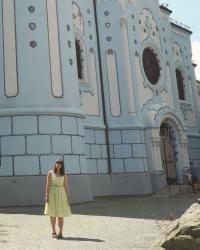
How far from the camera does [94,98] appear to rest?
21281 mm

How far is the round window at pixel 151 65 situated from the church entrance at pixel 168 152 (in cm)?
303

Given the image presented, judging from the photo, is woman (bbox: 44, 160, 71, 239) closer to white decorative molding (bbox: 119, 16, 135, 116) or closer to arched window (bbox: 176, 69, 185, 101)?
white decorative molding (bbox: 119, 16, 135, 116)

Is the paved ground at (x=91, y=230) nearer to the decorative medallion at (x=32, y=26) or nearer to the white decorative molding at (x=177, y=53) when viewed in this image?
the decorative medallion at (x=32, y=26)

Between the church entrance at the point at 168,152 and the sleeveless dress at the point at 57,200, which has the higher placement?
the church entrance at the point at 168,152

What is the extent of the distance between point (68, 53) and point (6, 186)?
249 inches

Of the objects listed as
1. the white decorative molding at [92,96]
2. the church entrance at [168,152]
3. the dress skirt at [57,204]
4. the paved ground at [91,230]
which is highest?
the white decorative molding at [92,96]

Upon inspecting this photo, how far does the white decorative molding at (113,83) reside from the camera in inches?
862

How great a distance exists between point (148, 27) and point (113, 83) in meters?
5.23

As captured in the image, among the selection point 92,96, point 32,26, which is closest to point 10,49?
point 32,26

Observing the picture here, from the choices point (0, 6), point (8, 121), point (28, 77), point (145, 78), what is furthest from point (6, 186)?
point (145, 78)

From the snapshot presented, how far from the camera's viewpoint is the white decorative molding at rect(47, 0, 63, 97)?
16.5m

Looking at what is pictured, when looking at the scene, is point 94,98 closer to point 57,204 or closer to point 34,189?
point 34,189

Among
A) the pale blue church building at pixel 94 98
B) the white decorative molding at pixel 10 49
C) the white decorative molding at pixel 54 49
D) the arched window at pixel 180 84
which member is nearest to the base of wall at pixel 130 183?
the pale blue church building at pixel 94 98

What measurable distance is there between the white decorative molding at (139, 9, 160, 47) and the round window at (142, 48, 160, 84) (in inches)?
34.4
